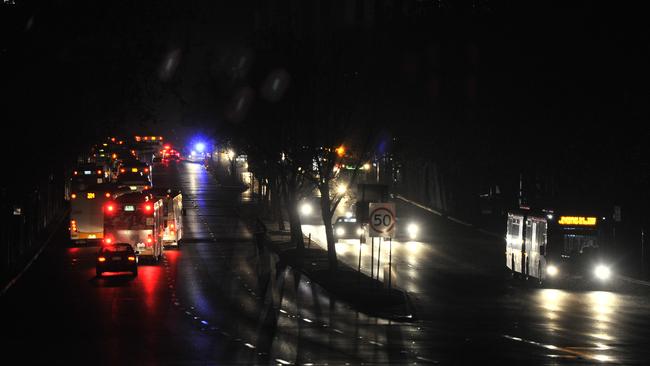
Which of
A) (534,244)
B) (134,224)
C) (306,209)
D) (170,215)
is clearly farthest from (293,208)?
(306,209)

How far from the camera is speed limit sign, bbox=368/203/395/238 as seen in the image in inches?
1468

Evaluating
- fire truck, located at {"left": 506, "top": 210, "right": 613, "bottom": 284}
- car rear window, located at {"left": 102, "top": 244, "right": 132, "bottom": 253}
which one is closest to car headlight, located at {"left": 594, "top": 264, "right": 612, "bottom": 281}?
fire truck, located at {"left": 506, "top": 210, "right": 613, "bottom": 284}

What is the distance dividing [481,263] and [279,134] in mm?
11876

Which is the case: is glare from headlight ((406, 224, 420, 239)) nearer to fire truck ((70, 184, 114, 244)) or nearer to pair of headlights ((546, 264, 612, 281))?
fire truck ((70, 184, 114, 244))

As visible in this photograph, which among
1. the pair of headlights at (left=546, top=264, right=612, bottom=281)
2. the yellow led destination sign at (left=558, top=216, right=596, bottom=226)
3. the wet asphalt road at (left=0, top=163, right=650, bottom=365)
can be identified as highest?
the yellow led destination sign at (left=558, top=216, right=596, bottom=226)

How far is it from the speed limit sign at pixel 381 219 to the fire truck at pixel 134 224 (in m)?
16.9

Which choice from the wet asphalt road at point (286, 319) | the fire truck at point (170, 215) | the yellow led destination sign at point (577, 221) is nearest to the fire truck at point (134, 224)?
the wet asphalt road at point (286, 319)

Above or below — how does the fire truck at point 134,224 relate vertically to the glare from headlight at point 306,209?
below

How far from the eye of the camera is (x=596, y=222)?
142 ft

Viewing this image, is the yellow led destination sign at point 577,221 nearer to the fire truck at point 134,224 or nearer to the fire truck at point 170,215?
the fire truck at point 134,224

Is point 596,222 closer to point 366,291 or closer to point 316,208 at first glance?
point 366,291

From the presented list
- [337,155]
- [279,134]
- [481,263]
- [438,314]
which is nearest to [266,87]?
[279,134]

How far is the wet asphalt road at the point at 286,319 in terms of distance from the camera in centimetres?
2478

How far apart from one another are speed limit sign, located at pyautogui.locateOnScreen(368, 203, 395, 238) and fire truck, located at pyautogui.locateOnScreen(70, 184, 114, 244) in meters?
29.2
